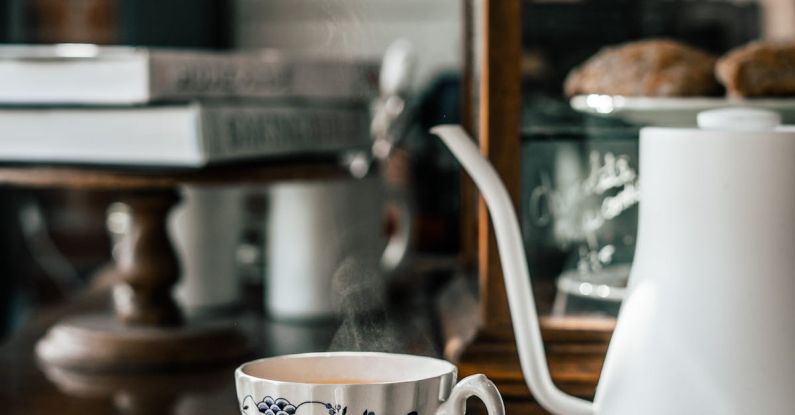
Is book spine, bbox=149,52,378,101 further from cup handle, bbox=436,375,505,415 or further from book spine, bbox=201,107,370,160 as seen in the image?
cup handle, bbox=436,375,505,415

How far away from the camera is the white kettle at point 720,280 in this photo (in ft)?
1.20

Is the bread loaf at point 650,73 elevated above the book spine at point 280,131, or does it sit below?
above

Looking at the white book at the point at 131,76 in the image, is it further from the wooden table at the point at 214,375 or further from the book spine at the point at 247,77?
the wooden table at the point at 214,375

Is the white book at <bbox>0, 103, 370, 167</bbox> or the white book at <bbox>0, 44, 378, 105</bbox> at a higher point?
the white book at <bbox>0, 44, 378, 105</bbox>

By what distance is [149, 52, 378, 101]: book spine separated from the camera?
2.19 feet

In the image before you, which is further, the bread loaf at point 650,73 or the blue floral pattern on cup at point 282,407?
the bread loaf at point 650,73

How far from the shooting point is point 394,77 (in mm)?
927

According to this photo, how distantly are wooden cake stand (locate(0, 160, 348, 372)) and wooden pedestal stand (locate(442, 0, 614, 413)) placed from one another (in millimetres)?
225

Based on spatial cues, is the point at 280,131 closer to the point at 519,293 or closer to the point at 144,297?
the point at 144,297

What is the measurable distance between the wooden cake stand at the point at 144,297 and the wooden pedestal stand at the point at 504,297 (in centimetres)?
23

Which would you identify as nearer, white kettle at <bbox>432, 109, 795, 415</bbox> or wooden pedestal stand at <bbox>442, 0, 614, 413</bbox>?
white kettle at <bbox>432, 109, 795, 415</bbox>

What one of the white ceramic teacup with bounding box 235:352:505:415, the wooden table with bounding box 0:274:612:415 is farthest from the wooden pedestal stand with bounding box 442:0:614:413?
the white ceramic teacup with bounding box 235:352:505:415

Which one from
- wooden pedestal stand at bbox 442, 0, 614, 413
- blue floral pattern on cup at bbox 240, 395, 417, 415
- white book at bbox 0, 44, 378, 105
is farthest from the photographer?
white book at bbox 0, 44, 378, 105

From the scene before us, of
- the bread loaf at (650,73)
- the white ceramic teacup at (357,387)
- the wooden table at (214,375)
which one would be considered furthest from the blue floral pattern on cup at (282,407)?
the bread loaf at (650,73)
